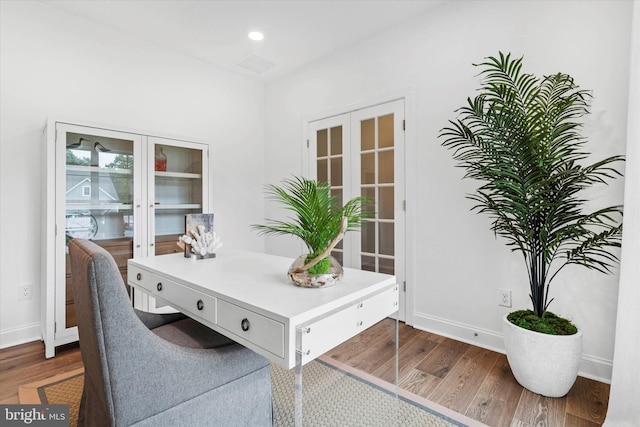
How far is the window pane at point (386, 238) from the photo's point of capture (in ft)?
9.67

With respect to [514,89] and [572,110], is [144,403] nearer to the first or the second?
[514,89]

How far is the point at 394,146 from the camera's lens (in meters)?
2.90

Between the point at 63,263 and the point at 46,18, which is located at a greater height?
the point at 46,18

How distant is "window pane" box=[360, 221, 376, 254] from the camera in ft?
10.1

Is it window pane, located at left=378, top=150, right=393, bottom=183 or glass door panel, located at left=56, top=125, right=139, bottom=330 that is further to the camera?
window pane, located at left=378, top=150, right=393, bottom=183

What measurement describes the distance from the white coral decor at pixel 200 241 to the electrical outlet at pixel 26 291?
1.64 m

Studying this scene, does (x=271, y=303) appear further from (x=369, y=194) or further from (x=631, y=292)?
(x=369, y=194)

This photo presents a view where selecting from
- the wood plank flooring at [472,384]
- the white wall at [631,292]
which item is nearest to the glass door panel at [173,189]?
the wood plank flooring at [472,384]

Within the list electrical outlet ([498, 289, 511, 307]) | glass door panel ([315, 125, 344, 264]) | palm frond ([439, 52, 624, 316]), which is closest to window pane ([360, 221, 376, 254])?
glass door panel ([315, 125, 344, 264])

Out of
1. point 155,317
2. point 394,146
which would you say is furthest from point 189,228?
point 394,146

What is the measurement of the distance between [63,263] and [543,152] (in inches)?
121

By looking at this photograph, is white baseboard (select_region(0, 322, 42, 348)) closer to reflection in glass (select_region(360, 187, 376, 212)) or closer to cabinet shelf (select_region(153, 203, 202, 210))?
cabinet shelf (select_region(153, 203, 202, 210))

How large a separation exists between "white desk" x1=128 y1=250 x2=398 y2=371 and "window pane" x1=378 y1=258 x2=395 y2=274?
1.51 m

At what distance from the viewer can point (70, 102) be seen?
2672 millimetres
